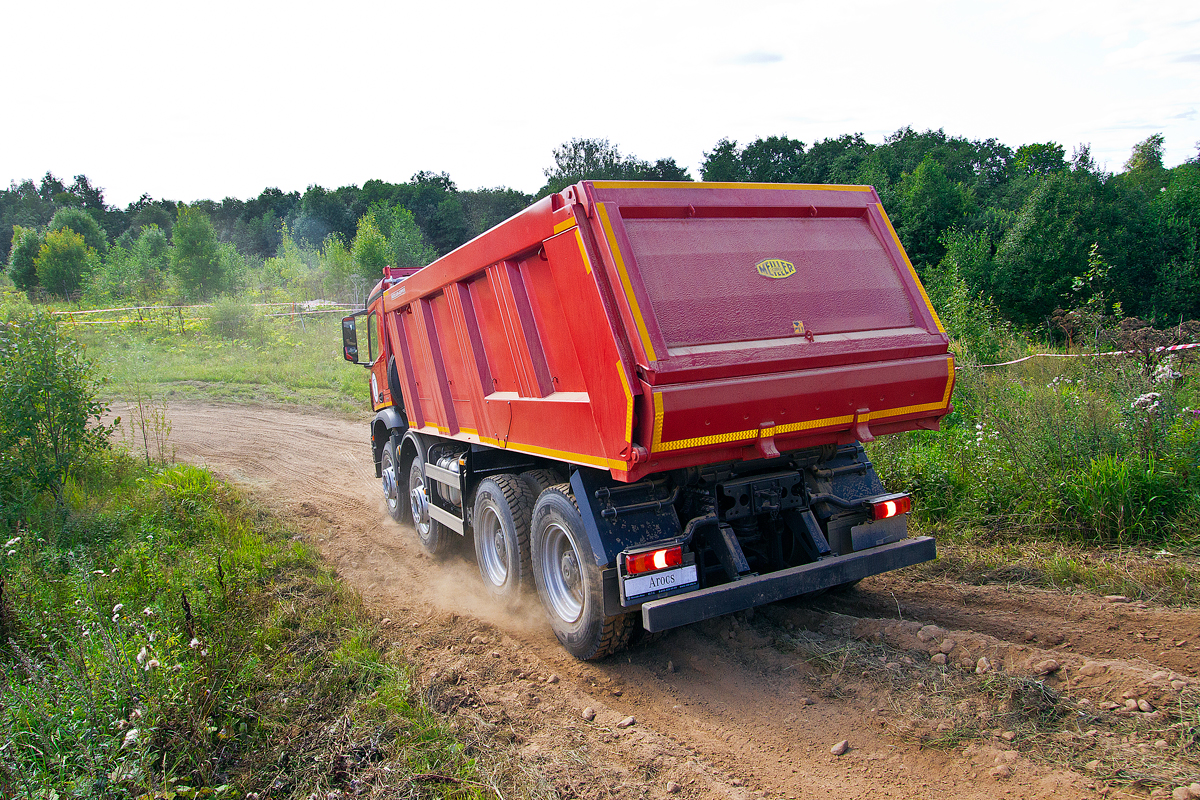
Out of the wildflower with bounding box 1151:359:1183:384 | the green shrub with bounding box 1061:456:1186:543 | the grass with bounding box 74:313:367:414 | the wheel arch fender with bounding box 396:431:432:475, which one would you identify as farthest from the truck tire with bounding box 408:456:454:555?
the grass with bounding box 74:313:367:414

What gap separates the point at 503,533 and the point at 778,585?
2355 millimetres

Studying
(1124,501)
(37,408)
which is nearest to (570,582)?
(1124,501)

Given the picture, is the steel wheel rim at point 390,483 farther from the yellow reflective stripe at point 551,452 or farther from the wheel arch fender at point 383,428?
the yellow reflective stripe at point 551,452

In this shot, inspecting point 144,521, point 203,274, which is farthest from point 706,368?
point 203,274

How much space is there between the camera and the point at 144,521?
6715mm

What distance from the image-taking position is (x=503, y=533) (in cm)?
545

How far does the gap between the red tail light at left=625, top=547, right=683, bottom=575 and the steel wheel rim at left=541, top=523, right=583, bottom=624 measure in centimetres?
63

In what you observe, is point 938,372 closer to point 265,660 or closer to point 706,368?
point 706,368

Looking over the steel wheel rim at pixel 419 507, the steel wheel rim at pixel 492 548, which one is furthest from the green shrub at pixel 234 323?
the steel wheel rim at pixel 492 548

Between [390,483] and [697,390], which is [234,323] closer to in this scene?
[390,483]

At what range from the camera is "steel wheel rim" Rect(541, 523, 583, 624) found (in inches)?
177

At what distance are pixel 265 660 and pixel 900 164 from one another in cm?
3927

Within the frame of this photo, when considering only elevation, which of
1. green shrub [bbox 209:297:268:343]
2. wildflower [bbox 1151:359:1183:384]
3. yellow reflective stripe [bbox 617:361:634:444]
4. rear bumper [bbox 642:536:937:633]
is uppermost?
green shrub [bbox 209:297:268:343]

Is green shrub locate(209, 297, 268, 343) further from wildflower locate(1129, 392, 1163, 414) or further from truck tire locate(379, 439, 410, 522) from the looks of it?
wildflower locate(1129, 392, 1163, 414)
